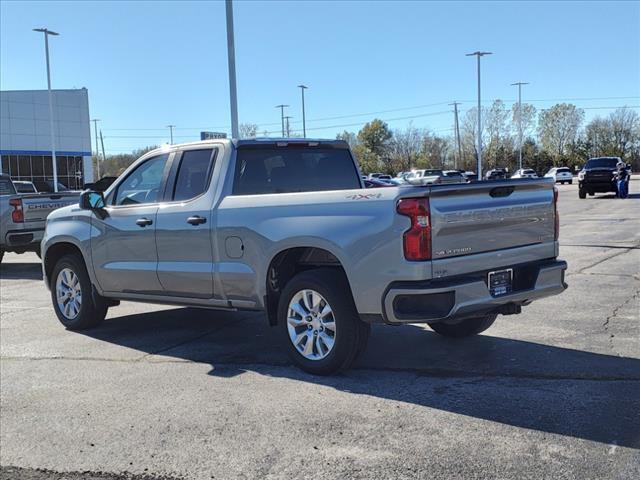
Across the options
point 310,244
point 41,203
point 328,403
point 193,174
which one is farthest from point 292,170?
point 41,203

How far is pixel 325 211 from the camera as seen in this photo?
5.28 meters

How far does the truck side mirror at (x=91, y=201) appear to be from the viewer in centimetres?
725

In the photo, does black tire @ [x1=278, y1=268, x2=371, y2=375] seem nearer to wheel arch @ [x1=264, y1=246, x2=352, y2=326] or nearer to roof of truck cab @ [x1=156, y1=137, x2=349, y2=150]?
wheel arch @ [x1=264, y1=246, x2=352, y2=326]

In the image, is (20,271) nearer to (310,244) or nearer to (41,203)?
(41,203)

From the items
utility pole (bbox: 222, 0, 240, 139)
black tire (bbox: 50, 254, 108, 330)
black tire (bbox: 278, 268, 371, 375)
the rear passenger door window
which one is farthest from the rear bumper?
utility pole (bbox: 222, 0, 240, 139)

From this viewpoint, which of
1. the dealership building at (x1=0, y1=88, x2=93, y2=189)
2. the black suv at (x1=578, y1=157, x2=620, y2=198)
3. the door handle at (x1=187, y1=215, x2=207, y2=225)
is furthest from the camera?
the dealership building at (x1=0, y1=88, x2=93, y2=189)

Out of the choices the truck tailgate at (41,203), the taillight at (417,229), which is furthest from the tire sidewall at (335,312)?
Answer: the truck tailgate at (41,203)

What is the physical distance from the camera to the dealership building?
55781 millimetres

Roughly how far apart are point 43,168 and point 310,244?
58.8 metres

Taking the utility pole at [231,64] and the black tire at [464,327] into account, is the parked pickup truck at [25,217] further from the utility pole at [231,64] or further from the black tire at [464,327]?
the black tire at [464,327]

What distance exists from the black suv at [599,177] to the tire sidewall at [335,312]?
1176 inches

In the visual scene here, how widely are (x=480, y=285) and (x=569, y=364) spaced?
125cm

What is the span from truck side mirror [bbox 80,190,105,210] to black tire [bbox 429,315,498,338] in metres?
3.82

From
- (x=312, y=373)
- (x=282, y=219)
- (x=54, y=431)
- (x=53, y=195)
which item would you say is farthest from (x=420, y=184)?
(x=53, y=195)
